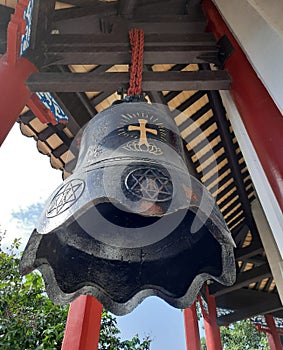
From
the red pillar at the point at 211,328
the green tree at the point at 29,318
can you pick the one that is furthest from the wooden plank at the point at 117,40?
the red pillar at the point at 211,328

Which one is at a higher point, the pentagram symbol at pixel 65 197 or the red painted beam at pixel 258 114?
the red painted beam at pixel 258 114

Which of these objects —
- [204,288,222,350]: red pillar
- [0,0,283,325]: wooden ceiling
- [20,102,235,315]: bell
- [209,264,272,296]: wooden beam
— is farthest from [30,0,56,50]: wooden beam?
[204,288,222,350]: red pillar

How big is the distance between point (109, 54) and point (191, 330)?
14.7ft

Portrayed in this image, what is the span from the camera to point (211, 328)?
221 inches

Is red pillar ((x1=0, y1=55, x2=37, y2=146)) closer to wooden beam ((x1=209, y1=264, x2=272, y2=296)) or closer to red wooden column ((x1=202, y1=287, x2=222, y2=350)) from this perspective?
wooden beam ((x1=209, y1=264, x2=272, y2=296))

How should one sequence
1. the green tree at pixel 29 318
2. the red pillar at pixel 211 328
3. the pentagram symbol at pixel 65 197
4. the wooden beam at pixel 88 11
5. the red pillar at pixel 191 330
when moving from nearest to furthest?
the pentagram symbol at pixel 65 197
the wooden beam at pixel 88 11
the green tree at pixel 29 318
the red pillar at pixel 191 330
the red pillar at pixel 211 328

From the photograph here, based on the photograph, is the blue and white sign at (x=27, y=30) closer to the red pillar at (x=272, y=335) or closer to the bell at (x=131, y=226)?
the bell at (x=131, y=226)

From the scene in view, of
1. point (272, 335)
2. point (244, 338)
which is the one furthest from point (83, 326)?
point (244, 338)

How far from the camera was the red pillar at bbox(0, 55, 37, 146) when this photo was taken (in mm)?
1438

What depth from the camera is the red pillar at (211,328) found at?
532 centimetres

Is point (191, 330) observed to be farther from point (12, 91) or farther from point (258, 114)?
point (12, 91)

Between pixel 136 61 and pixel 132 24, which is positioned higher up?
pixel 132 24

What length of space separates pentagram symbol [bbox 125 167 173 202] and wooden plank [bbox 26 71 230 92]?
2.88 ft

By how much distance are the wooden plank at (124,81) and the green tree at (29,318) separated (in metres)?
2.34
